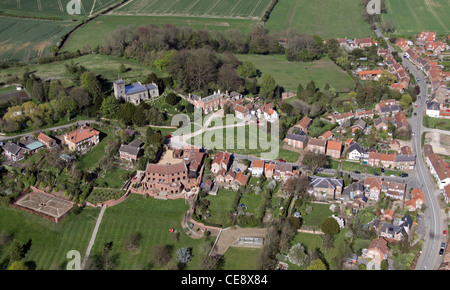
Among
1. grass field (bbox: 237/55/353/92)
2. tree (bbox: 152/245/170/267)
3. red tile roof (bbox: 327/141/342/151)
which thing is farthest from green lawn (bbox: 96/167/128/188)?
grass field (bbox: 237/55/353/92)

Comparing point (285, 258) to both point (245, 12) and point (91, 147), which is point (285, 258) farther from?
point (245, 12)

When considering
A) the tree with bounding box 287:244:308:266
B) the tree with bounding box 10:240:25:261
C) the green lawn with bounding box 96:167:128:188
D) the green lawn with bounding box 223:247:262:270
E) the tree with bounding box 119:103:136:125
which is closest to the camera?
the tree with bounding box 287:244:308:266

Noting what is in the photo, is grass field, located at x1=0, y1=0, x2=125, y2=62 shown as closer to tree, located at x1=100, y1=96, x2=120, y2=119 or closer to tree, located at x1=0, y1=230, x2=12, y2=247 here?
tree, located at x1=100, y1=96, x2=120, y2=119

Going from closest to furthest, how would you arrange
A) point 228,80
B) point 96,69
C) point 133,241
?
1. point 133,241
2. point 228,80
3. point 96,69

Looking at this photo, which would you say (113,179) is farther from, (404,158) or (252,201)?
(404,158)

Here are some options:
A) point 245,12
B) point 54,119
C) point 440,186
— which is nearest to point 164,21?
point 245,12

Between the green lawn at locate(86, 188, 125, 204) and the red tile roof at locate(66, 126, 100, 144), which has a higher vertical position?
the red tile roof at locate(66, 126, 100, 144)

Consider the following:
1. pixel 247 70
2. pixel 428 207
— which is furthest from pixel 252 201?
pixel 247 70
